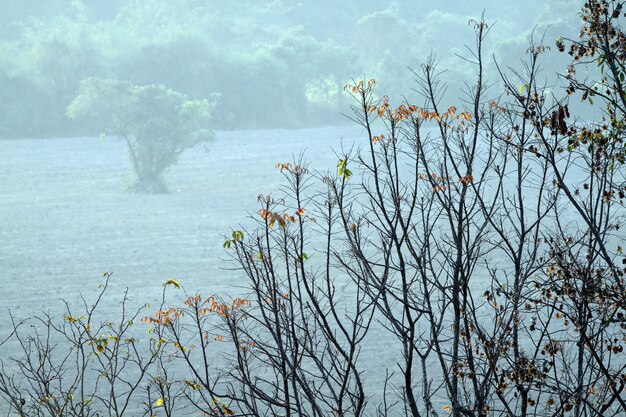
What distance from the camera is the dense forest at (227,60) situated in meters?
30.1

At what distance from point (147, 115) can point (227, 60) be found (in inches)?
407

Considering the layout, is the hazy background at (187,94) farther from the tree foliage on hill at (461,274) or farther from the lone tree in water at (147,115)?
the tree foliage on hill at (461,274)

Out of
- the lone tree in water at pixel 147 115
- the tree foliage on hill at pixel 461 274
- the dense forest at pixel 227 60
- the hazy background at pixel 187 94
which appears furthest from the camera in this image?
the dense forest at pixel 227 60

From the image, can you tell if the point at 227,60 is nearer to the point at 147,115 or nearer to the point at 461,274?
the point at 147,115

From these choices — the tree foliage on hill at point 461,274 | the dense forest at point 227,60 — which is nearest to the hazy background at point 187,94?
the dense forest at point 227,60

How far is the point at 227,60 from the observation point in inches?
1292

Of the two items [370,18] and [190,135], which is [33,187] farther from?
[370,18]

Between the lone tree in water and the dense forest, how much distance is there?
472 cm

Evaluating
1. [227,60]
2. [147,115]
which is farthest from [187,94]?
[147,115]

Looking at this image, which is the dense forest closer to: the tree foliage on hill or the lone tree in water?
Result: the lone tree in water

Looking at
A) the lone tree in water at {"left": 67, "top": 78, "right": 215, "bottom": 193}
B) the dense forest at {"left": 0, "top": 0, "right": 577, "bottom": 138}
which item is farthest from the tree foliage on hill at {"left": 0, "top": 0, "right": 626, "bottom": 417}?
the dense forest at {"left": 0, "top": 0, "right": 577, "bottom": 138}

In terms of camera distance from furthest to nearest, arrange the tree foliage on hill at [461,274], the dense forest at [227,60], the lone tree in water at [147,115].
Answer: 1. the dense forest at [227,60]
2. the lone tree in water at [147,115]
3. the tree foliage on hill at [461,274]

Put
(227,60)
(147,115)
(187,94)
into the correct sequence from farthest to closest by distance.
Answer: (227,60) < (187,94) < (147,115)

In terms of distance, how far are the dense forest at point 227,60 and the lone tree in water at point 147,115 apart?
4716 millimetres
